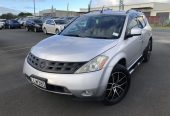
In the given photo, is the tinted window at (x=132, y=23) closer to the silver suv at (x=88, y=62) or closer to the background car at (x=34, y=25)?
the silver suv at (x=88, y=62)

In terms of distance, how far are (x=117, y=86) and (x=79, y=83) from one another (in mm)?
1015

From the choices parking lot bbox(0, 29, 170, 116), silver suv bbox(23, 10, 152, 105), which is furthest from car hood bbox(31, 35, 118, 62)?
parking lot bbox(0, 29, 170, 116)

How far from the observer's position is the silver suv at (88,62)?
385cm

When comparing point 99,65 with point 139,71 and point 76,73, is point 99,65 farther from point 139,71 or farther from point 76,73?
point 139,71

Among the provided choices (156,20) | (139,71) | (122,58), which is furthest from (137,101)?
(156,20)

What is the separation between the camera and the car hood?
13.0 ft

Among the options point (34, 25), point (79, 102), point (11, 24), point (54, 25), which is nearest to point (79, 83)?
point (79, 102)

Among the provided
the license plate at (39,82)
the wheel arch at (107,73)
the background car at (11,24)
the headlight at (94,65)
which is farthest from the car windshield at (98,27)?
the background car at (11,24)

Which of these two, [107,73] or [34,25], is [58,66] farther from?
[34,25]

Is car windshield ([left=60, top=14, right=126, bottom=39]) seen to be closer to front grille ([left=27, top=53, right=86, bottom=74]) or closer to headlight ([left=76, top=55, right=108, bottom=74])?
headlight ([left=76, top=55, right=108, bottom=74])

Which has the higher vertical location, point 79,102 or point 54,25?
point 54,25

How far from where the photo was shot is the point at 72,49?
4223 mm

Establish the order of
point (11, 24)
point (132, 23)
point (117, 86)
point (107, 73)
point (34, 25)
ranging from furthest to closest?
point (11, 24)
point (34, 25)
point (132, 23)
point (117, 86)
point (107, 73)

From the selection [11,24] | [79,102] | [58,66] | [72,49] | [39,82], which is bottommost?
[79,102]
